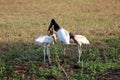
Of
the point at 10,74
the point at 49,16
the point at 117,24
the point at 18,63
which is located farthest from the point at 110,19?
the point at 10,74

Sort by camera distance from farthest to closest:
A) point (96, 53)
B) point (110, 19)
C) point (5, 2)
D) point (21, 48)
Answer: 1. point (5, 2)
2. point (110, 19)
3. point (21, 48)
4. point (96, 53)

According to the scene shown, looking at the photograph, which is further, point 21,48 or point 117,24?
point 117,24

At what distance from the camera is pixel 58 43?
10.4 m

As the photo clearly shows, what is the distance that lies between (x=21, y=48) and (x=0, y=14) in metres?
8.30

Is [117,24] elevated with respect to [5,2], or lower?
lower

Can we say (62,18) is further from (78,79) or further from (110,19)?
(78,79)

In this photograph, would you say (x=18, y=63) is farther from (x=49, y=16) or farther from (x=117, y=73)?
(x=49, y=16)

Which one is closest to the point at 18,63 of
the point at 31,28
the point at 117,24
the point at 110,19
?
the point at 31,28

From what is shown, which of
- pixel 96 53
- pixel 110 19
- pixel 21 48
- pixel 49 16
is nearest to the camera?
pixel 96 53

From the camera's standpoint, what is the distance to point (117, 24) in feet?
46.9

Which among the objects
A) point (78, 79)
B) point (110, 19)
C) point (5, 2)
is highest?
point (5, 2)

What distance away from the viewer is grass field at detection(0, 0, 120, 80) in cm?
759

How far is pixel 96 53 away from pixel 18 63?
1931mm

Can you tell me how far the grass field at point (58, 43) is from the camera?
759 centimetres
